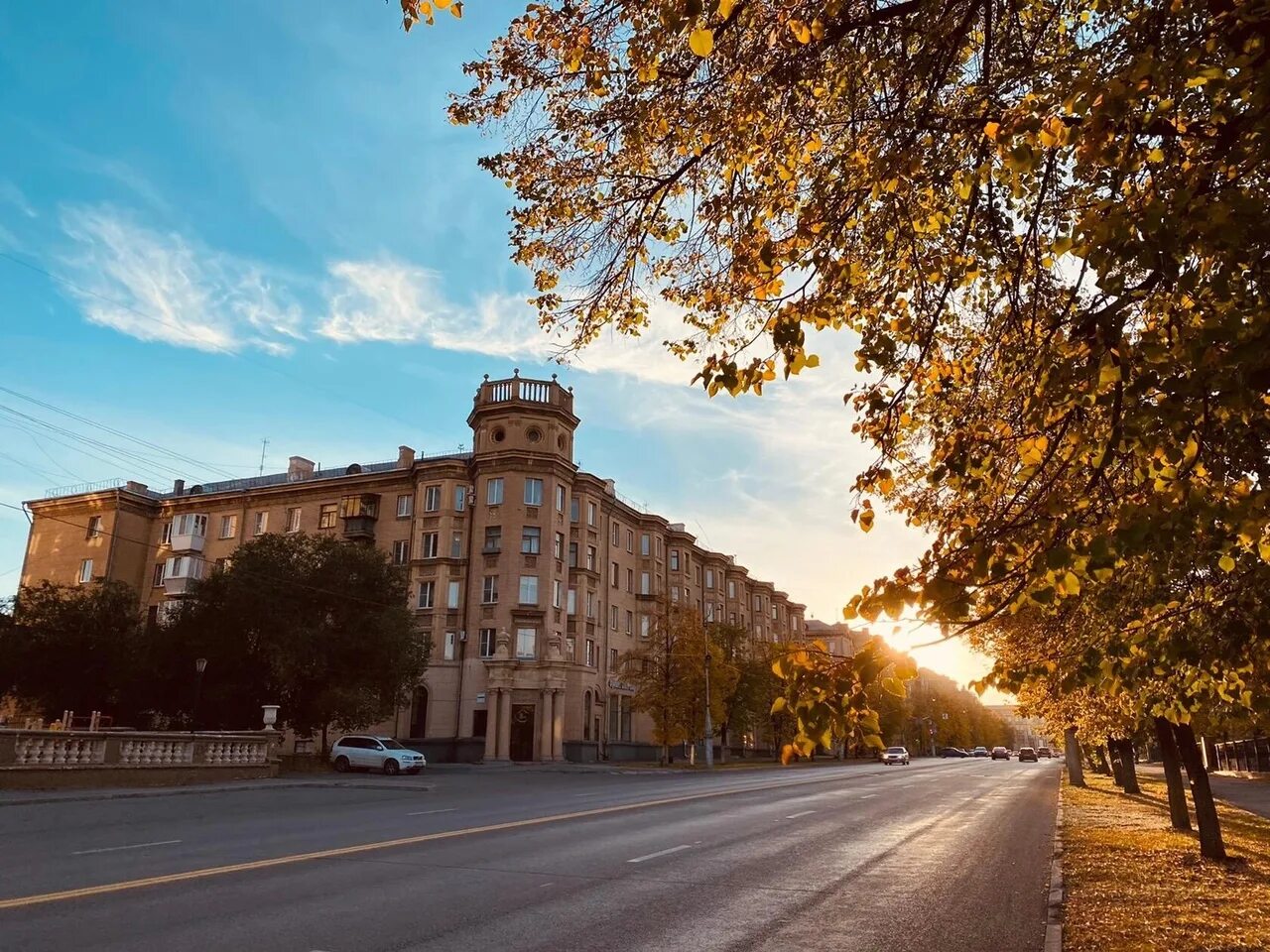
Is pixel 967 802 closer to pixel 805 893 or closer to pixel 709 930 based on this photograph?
→ pixel 805 893

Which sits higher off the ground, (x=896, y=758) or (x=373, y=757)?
(x=373, y=757)

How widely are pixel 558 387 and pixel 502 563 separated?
38.6 ft

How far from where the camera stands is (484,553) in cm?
5306

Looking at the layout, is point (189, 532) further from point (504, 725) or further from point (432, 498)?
point (504, 725)

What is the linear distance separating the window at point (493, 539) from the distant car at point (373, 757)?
1484 cm

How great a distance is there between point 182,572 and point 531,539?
25.9 m

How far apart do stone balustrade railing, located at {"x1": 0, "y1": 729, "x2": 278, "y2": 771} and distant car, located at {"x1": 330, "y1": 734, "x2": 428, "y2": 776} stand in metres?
8.56

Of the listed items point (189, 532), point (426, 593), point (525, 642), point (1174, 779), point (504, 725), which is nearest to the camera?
point (1174, 779)

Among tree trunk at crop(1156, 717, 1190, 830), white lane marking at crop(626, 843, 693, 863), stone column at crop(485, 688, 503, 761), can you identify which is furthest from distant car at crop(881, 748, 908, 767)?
white lane marking at crop(626, 843, 693, 863)

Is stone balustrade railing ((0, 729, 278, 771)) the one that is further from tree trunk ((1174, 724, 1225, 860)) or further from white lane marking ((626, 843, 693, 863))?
tree trunk ((1174, 724, 1225, 860))

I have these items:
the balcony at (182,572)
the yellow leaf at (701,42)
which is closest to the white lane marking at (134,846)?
the yellow leaf at (701,42)

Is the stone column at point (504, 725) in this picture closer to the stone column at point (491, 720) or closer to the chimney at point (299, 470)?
the stone column at point (491, 720)

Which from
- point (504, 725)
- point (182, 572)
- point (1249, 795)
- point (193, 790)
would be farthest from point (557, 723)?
point (1249, 795)

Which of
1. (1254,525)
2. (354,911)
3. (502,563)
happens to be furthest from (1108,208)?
(502,563)
